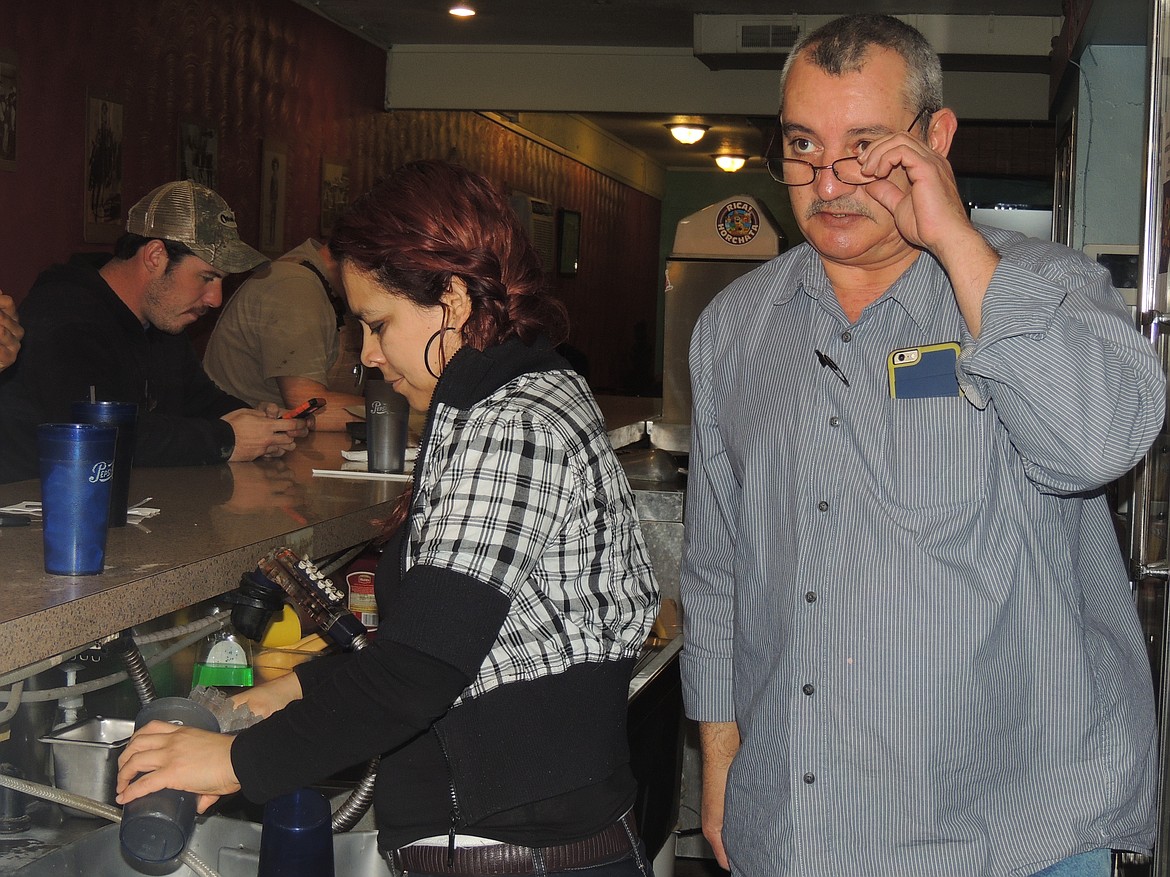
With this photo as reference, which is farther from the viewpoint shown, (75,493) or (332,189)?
(332,189)

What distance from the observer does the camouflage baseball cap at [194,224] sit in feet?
10.5

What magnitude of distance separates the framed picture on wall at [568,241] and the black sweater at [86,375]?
28.9ft

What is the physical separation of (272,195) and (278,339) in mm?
2508

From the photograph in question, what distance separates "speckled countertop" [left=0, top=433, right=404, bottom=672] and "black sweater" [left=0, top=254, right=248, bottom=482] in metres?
0.08

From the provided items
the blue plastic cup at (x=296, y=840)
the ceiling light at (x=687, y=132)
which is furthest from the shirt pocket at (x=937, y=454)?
the ceiling light at (x=687, y=132)

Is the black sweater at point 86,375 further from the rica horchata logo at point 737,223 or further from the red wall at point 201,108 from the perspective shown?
the rica horchata logo at point 737,223

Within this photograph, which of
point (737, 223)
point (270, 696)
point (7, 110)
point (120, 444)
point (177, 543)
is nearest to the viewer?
point (270, 696)

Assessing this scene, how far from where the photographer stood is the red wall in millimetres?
4496

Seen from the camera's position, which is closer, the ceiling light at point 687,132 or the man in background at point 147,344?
the man in background at point 147,344

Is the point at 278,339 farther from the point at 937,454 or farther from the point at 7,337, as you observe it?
the point at 937,454

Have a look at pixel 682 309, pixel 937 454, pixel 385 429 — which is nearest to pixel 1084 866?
pixel 937 454

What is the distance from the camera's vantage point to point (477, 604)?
45.6 inches

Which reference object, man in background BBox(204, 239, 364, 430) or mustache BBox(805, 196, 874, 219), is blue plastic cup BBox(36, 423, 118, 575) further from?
man in background BBox(204, 239, 364, 430)

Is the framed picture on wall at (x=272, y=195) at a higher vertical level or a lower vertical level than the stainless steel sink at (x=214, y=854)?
higher
